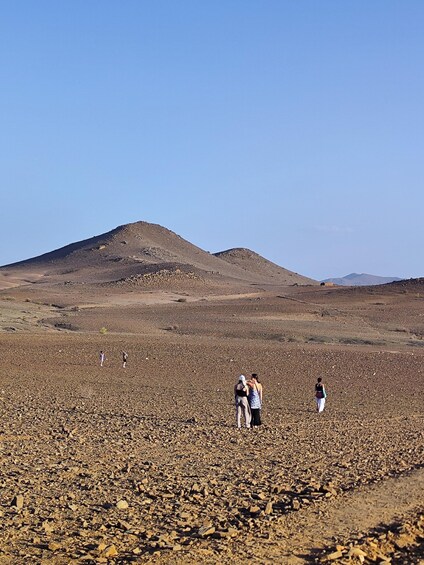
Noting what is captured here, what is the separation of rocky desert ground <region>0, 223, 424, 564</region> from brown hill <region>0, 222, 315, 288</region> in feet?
165

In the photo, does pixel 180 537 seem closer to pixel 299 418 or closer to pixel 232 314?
pixel 299 418

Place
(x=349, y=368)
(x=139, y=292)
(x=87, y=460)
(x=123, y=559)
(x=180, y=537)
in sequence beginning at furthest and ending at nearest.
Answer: (x=139, y=292) < (x=349, y=368) < (x=87, y=460) < (x=180, y=537) < (x=123, y=559)

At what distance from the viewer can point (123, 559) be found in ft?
25.7

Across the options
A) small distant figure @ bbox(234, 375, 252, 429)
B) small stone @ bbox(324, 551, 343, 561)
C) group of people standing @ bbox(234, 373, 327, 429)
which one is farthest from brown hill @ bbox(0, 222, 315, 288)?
small stone @ bbox(324, 551, 343, 561)

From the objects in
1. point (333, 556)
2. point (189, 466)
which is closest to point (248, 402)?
point (189, 466)

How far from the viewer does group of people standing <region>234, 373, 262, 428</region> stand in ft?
56.3

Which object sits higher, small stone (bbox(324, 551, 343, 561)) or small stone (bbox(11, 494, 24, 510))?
small stone (bbox(11, 494, 24, 510))

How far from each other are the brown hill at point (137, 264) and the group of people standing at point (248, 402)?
6909cm

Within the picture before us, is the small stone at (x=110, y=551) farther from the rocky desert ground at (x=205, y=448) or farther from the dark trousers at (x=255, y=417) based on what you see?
the dark trousers at (x=255, y=417)

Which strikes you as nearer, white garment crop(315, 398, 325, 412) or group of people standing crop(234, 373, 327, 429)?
group of people standing crop(234, 373, 327, 429)

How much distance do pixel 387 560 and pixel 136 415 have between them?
38.5 feet

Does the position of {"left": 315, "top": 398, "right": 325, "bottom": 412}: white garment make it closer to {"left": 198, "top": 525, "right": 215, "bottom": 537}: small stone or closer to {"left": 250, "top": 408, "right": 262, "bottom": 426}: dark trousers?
{"left": 250, "top": 408, "right": 262, "bottom": 426}: dark trousers

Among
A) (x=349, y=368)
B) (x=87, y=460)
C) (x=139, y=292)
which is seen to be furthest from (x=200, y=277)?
(x=87, y=460)

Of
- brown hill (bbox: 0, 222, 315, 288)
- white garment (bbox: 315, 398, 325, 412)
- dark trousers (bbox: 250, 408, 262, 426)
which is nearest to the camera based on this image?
dark trousers (bbox: 250, 408, 262, 426)
